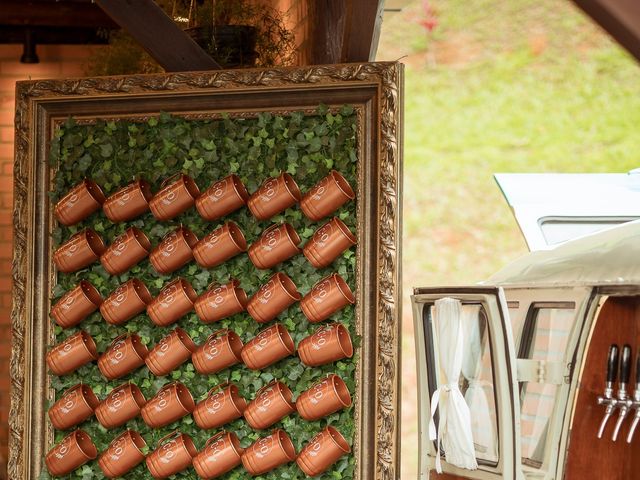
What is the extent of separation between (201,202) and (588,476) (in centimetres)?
160

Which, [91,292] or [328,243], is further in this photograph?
[91,292]

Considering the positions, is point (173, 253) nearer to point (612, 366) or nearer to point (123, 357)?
point (123, 357)

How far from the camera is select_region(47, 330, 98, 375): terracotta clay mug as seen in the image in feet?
11.2

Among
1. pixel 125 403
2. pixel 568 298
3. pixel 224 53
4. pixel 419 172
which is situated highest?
pixel 419 172

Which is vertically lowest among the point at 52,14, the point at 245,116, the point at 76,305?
the point at 76,305

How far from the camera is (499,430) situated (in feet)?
10.3

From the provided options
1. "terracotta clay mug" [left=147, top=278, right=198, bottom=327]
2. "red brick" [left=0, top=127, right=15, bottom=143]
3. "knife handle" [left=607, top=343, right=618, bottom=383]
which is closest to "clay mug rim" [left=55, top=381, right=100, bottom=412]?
"terracotta clay mug" [left=147, top=278, right=198, bottom=327]

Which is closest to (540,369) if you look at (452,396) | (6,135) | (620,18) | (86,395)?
(452,396)

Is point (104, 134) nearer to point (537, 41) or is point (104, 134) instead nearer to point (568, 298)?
point (568, 298)

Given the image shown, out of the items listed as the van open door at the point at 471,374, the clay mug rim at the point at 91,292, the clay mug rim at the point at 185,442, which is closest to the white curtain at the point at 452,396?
the van open door at the point at 471,374

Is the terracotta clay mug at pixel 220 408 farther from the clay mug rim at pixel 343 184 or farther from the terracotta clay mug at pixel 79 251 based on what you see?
the clay mug rim at pixel 343 184

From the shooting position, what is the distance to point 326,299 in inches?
125

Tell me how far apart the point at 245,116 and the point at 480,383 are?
48.2 inches

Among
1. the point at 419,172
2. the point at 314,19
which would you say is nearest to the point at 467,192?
the point at 419,172
